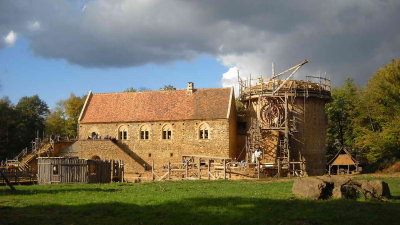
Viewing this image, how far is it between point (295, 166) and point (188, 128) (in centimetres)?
1208

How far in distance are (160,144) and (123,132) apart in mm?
5228

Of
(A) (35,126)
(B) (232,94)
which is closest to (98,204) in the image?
(B) (232,94)

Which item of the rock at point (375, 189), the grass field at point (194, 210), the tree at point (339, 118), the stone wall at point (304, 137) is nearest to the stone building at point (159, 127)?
the stone wall at point (304, 137)

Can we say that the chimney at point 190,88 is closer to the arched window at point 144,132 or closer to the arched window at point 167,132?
the arched window at point 167,132

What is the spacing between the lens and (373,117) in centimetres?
5206

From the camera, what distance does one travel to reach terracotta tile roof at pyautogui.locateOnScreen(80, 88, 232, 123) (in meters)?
50.6

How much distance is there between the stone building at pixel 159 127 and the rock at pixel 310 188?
27727 mm

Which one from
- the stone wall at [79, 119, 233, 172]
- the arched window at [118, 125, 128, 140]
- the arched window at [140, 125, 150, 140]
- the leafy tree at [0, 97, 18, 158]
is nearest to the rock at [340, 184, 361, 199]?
the stone wall at [79, 119, 233, 172]

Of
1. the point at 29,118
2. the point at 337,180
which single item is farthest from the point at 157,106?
the point at 337,180

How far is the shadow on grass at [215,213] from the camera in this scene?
15594mm

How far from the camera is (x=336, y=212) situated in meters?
16.4

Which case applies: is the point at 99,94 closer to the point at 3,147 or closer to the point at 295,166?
the point at 3,147

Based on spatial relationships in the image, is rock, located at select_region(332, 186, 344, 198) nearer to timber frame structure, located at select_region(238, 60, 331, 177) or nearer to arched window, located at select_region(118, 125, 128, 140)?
timber frame structure, located at select_region(238, 60, 331, 177)

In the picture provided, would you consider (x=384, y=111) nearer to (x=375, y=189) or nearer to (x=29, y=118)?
(x=375, y=189)
